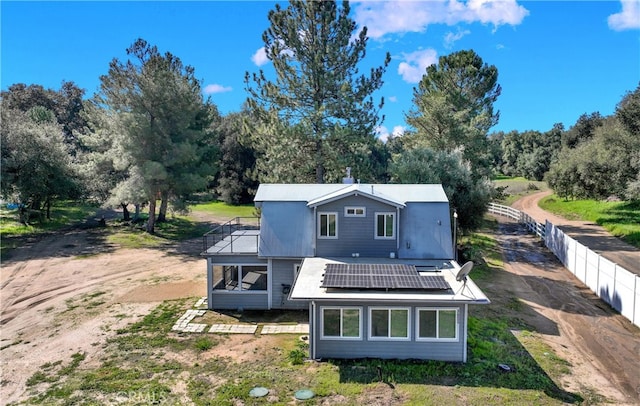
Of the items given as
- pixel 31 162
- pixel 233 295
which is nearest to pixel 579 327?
pixel 233 295

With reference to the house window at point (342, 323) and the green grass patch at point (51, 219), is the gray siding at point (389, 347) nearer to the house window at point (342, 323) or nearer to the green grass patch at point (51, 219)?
the house window at point (342, 323)

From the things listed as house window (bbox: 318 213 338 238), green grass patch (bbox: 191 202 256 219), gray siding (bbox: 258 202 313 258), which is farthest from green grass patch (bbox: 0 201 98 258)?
house window (bbox: 318 213 338 238)

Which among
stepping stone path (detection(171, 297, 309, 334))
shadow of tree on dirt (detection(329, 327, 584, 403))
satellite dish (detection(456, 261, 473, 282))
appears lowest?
shadow of tree on dirt (detection(329, 327, 584, 403))

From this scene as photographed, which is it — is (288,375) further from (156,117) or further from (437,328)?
(156,117)

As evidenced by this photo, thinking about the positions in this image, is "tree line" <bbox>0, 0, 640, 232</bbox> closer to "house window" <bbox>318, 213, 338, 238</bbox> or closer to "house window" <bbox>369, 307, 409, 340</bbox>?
"house window" <bbox>318, 213, 338, 238</bbox>

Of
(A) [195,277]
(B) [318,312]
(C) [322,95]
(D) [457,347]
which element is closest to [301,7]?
(C) [322,95]

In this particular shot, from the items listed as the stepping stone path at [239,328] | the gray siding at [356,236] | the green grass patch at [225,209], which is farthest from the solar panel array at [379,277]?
the green grass patch at [225,209]
